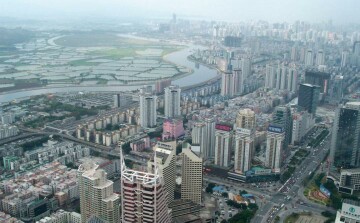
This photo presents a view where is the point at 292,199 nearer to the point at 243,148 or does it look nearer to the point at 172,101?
the point at 243,148

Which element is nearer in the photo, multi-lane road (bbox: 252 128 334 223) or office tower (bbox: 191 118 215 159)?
multi-lane road (bbox: 252 128 334 223)

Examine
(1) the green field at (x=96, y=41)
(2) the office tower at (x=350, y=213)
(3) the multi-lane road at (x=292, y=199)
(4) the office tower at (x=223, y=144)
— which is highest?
(1) the green field at (x=96, y=41)

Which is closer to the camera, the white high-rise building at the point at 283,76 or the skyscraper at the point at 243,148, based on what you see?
the skyscraper at the point at 243,148

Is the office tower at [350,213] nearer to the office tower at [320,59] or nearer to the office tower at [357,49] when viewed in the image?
the office tower at [320,59]

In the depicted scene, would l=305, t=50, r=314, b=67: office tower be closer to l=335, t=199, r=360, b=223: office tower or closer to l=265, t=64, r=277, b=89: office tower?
l=265, t=64, r=277, b=89: office tower

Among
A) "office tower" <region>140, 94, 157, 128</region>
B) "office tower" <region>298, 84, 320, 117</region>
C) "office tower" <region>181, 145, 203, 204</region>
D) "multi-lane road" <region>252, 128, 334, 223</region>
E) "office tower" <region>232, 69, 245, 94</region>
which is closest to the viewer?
"office tower" <region>181, 145, 203, 204</region>

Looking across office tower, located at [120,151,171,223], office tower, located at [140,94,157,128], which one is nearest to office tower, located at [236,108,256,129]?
office tower, located at [140,94,157,128]

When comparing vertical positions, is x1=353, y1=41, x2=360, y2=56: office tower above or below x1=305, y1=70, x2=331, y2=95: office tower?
above

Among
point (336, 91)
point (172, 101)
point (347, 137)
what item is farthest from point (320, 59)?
point (347, 137)

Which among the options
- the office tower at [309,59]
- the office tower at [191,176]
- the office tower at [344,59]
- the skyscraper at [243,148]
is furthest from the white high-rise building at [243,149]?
the office tower at [344,59]
